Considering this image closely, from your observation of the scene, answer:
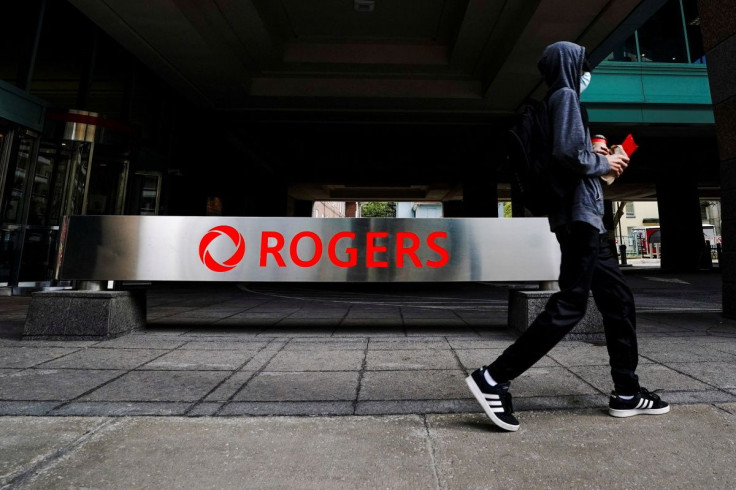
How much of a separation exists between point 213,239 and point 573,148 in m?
3.08

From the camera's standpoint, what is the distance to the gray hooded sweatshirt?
1.72 metres

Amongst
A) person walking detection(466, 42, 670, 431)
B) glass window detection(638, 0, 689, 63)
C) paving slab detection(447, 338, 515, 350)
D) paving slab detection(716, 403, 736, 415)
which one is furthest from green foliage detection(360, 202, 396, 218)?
paving slab detection(716, 403, 736, 415)

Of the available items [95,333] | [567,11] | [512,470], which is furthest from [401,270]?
[567,11]

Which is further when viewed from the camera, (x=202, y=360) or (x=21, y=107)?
(x=21, y=107)

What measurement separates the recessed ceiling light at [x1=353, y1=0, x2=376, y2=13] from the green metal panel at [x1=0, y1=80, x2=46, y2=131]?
6543 millimetres

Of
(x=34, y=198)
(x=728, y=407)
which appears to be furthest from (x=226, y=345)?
(x=34, y=198)

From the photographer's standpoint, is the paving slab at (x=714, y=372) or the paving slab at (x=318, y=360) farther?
the paving slab at (x=318, y=360)

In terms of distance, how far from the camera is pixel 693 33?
35.3 ft

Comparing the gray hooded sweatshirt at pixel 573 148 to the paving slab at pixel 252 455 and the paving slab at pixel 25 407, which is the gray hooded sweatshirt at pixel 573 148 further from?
the paving slab at pixel 25 407

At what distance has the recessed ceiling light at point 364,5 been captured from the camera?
6742 millimetres

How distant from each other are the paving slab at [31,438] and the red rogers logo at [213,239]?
5.89ft

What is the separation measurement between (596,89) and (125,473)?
12593 millimetres

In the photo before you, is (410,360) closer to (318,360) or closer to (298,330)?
(318,360)

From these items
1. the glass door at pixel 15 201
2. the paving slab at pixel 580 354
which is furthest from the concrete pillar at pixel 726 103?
the glass door at pixel 15 201
